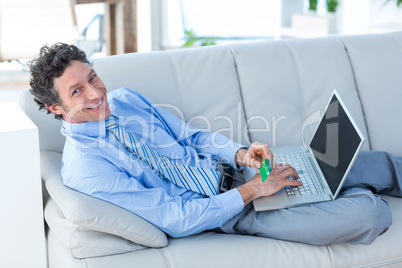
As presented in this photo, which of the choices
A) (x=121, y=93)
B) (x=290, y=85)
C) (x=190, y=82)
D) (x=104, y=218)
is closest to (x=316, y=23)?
(x=290, y=85)

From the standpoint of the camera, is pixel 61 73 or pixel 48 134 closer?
pixel 61 73

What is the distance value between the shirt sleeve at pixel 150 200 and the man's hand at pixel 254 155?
0.24 meters

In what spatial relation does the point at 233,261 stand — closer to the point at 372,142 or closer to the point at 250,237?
the point at 250,237

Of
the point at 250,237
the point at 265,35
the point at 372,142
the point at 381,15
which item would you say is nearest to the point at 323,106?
the point at 372,142

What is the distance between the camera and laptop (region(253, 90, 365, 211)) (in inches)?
73.4

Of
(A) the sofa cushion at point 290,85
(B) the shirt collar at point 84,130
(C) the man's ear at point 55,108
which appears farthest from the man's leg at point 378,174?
(C) the man's ear at point 55,108

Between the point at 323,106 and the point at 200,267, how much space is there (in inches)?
38.4

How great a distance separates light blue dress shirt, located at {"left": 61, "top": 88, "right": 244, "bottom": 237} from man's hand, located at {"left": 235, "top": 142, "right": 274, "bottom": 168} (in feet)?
0.10

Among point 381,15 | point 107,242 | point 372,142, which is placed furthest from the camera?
point 381,15

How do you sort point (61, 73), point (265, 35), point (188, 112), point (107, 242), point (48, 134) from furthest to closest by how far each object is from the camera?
point (265, 35) → point (188, 112) → point (48, 134) → point (61, 73) → point (107, 242)

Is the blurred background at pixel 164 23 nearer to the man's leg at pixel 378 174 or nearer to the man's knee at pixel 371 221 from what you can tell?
the man's leg at pixel 378 174

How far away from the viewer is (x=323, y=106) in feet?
7.82

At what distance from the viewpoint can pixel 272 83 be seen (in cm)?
235

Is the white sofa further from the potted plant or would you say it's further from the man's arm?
the potted plant
